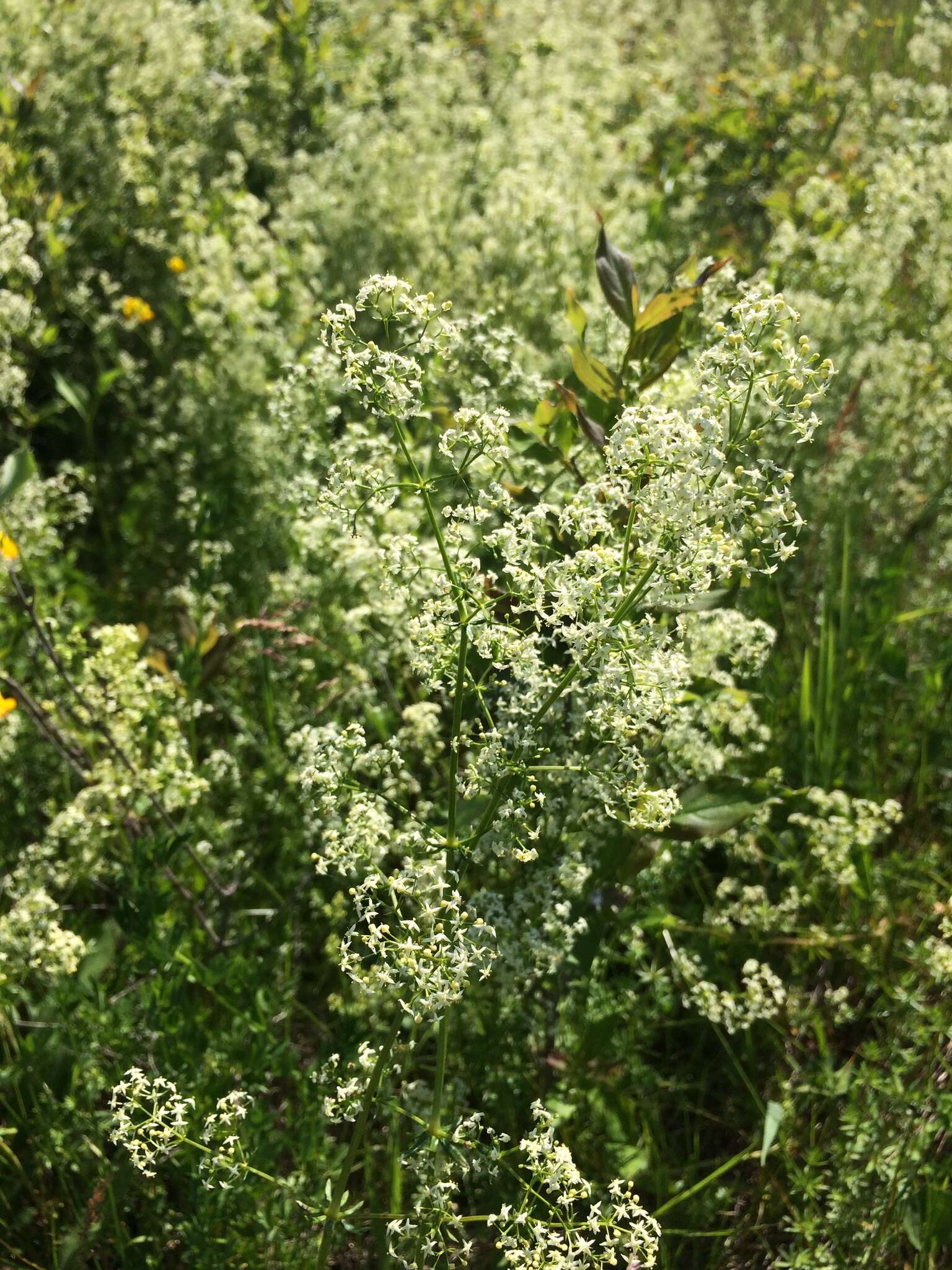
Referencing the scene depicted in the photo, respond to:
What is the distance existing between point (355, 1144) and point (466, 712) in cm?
92

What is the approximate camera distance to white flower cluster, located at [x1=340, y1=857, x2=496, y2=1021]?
145cm

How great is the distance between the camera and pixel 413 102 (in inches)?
204

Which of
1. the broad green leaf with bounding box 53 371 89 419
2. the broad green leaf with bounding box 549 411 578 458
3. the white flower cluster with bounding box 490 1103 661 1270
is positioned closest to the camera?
the white flower cluster with bounding box 490 1103 661 1270

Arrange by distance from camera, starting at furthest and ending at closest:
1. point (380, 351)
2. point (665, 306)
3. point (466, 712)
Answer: point (466, 712)
point (665, 306)
point (380, 351)

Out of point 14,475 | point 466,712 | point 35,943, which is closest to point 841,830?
point 466,712

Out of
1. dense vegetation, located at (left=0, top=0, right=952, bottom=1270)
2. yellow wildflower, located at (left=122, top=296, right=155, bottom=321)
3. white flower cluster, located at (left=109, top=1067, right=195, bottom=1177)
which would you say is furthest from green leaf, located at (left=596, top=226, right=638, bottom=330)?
yellow wildflower, located at (left=122, top=296, right=155, bottom=321)

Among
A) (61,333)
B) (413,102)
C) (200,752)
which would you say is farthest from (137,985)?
(413,102)

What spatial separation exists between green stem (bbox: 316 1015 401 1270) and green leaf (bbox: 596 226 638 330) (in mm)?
1278

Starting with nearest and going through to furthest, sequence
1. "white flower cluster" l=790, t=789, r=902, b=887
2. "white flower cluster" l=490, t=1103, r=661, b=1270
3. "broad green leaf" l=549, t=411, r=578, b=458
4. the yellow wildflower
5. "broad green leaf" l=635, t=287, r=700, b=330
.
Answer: "white flower cluster" l=490, t=1103, r=661, b=1270
"broad green leaf" l=635, t=287, r=700, b=330
"broad green leaf" l=549, t=411, r=578, b=458
"white flower cluster" l=790, t=789, r=902, b=887
the yellow wildflower

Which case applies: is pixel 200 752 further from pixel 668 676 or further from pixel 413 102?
pixel 413 102

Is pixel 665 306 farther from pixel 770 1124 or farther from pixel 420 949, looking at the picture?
pixel 770 1124

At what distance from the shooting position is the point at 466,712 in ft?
7.64

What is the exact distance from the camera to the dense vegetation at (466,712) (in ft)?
5.27

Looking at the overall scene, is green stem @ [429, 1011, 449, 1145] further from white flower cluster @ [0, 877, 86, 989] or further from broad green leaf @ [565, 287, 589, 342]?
broad green leaf @ [565, 287, 589, 342]
